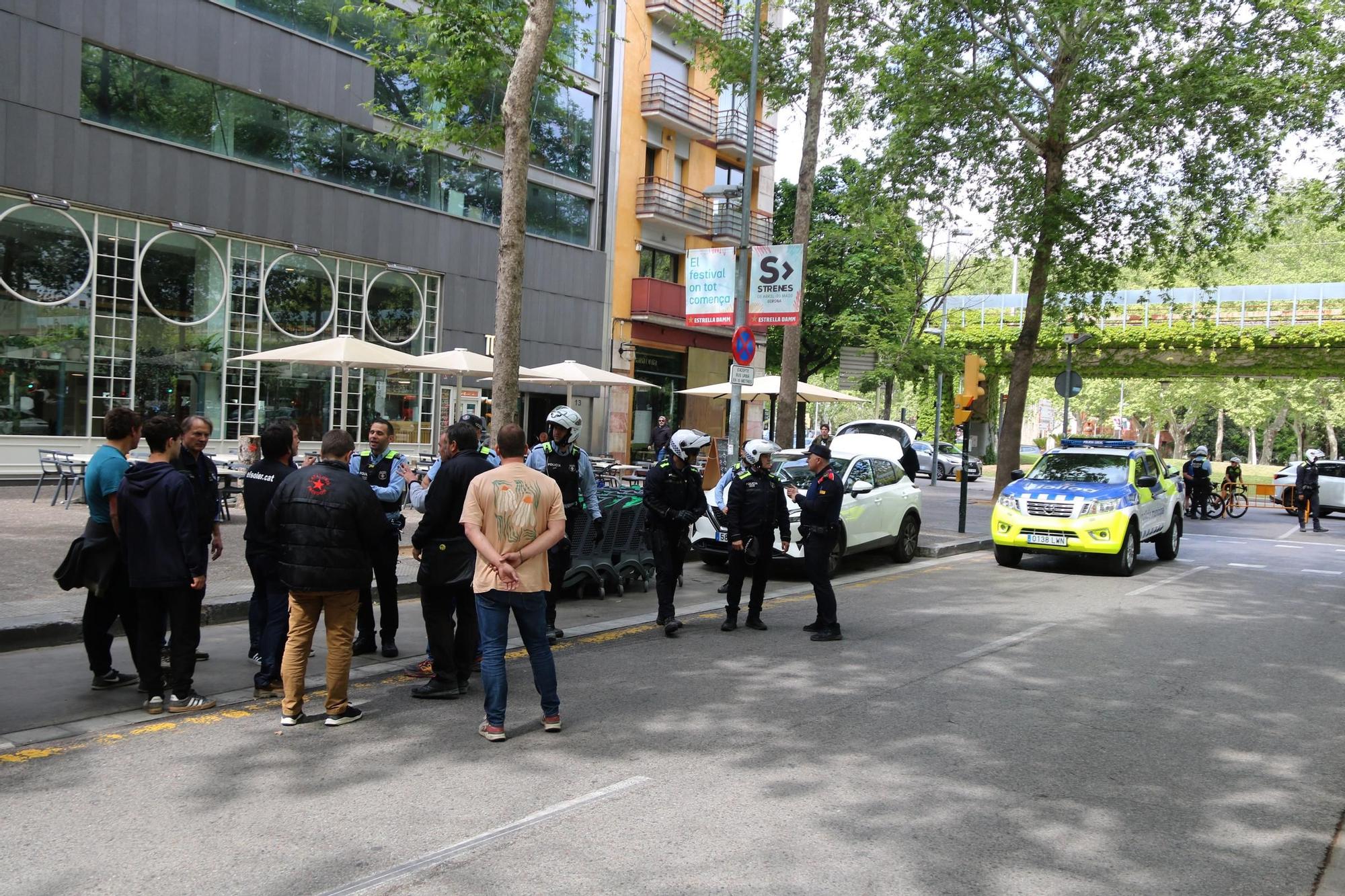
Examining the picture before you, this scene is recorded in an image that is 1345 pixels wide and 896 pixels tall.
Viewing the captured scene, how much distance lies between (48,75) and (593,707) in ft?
53.6

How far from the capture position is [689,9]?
30.5 meters

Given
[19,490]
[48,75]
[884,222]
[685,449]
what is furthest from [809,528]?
[884,222]

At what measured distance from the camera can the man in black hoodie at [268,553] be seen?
6.56 m

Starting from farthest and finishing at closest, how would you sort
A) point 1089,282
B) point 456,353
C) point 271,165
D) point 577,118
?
point 577,118, point 1089,282, point 271,165, point 456,353

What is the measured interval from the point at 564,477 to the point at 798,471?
582cm

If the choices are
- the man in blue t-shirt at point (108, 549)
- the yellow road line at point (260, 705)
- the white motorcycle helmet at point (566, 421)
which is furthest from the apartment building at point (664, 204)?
the man in blue t-shirt at point (108, 549)

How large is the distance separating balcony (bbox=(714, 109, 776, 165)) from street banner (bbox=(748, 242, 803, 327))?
18616mm

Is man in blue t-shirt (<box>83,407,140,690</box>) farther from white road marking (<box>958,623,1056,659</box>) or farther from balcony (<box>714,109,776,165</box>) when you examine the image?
balcony (<box>714,109,776,165</box>)

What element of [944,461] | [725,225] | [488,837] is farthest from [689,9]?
[488,837]

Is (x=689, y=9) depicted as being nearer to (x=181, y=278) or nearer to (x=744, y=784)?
(x=181, y=278)

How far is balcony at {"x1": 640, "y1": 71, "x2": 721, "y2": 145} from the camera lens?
100ft

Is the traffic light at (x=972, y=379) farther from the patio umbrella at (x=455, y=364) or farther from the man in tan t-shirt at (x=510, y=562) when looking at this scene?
the man in tan t-shirt at (x=510, y=562)

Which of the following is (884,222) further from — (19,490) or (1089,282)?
(19,490)

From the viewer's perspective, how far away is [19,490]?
16.5m
